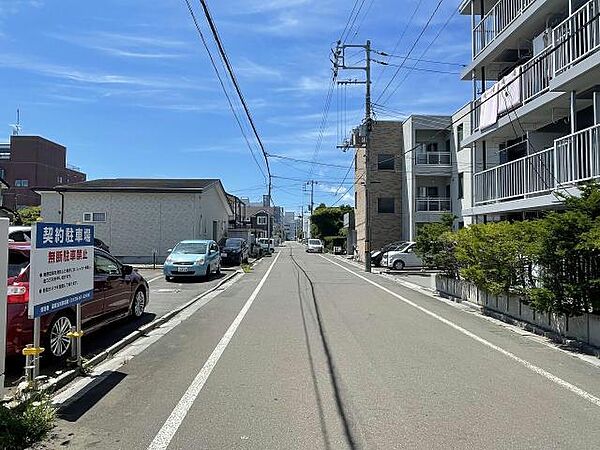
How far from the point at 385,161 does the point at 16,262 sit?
120 feet

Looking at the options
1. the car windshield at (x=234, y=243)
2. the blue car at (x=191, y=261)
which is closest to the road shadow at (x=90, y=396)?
the blue car at (x=191, y=261)

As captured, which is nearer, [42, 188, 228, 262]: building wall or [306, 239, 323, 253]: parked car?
[42, 188, 228, 262]: building wall

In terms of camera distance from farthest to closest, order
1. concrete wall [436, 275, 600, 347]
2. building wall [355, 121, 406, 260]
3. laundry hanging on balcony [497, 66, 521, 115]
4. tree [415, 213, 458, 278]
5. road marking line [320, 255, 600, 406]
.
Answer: building wall [355, 121, 406, 260], laundry hanging on balcony [497, 66, 521, 115], tree [415, 213, 458, 278], concrete wall [436, 275, 600, 347], road marking line [320, 255, 600, 406]

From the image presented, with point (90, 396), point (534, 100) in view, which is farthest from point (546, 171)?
point (90, 396)

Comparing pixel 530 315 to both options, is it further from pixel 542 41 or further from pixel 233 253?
pixel 233 253

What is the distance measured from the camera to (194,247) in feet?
74.7

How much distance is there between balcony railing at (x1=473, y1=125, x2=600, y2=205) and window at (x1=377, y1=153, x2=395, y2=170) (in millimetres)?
22175

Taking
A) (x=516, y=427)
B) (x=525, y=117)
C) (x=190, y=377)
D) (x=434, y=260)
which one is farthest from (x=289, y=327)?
(x=525, y=117)

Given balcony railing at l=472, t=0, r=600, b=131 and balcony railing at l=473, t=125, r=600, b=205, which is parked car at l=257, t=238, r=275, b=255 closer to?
balcony railing at l=473, t=125, r=600, b=205

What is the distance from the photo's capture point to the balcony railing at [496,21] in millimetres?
16812

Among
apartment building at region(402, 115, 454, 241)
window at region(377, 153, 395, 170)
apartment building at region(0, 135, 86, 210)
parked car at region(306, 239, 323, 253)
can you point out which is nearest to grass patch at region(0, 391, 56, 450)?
apartment building at region(402, 115, 454, 241)

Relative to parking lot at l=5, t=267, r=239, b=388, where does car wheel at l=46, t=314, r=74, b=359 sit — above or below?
above

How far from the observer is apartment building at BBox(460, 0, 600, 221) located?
40.9 feet

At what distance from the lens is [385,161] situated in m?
41.7
